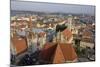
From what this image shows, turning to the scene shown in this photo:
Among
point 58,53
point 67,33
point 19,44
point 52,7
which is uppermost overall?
point 52,7

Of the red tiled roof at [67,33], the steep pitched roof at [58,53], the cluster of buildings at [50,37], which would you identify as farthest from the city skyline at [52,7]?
the steep pitched roof at [58,53]

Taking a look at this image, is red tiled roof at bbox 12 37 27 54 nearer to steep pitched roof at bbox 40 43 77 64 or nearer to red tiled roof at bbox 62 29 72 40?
steep pitched roof at bbox 40 43 77 64

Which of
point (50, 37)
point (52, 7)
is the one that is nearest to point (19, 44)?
point (50, 37)

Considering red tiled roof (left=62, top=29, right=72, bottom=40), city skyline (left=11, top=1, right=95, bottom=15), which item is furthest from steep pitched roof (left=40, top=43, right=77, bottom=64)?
city skyline (left=11, top=1, right=95, bottom=15)

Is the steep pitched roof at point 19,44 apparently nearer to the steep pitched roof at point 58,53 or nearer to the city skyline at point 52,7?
the steep pitched roof at point 58,53

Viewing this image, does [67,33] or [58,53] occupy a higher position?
[67,33]

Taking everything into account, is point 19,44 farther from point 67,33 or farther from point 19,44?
point 67,33
